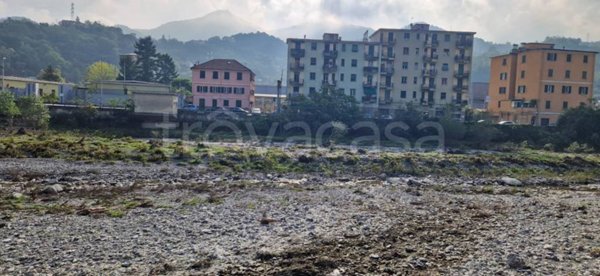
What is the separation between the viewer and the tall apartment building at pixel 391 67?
267ft

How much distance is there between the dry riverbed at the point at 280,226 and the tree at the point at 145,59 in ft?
207

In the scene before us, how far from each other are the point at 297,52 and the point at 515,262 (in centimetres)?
6954

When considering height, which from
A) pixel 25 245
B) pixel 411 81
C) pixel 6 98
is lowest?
pixel 25 245

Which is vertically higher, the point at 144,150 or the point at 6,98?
the point at 6,98

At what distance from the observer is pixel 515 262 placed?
14094mm

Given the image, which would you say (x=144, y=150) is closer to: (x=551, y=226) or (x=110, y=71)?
(x=551, y=226)

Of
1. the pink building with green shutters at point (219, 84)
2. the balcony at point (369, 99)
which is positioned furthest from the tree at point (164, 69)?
the balcony at point (369, 99)

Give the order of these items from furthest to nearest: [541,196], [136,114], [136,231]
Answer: [136,114], [541,196], [136,231]

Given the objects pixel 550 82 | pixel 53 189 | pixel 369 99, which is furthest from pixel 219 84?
pixel 53 189

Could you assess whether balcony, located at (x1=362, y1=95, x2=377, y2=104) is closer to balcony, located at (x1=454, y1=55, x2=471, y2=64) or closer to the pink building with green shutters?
balcony, located at (x1=454, y1=55, x2=471, y2=64)

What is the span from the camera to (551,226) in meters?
19.2

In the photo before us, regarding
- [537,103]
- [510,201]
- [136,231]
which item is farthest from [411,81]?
[136,231]

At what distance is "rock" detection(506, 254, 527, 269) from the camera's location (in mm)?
13902

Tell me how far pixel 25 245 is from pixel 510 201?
855 inches
